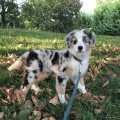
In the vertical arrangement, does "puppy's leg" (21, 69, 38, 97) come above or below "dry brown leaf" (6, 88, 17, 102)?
above

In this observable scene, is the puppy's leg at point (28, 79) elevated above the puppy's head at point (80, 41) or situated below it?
below

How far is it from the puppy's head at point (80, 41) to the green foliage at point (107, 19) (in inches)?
813

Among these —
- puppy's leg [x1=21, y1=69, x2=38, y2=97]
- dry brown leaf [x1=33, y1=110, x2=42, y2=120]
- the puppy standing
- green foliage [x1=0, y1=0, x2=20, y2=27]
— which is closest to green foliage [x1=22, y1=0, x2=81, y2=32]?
green foliage [x1=0, y1=0, x2=20, y2=27]

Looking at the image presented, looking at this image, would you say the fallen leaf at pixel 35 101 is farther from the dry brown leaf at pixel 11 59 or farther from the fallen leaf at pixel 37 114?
the dry brown leaf at pixel 11 59

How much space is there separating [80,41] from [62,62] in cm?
48

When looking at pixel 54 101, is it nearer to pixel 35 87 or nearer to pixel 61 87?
pixel 61 87

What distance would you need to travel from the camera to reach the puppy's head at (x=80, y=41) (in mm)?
5824

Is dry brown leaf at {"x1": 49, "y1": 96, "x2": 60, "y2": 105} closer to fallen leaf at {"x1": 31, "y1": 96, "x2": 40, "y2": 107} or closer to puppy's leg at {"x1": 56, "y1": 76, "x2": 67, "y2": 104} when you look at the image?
puppy's leg at {"x1": 56, "y1": 76, "x2": 67, "y2": 104}

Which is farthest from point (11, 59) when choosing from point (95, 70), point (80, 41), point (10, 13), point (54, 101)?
point (10, 13)

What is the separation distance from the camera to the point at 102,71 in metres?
8.18

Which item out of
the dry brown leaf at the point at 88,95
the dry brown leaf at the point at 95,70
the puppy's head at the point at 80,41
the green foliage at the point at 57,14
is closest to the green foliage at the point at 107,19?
the green foliage at the point at 57,14

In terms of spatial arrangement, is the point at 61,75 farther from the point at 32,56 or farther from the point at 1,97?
the point at 1,97

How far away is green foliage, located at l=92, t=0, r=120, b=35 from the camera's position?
1051 inches

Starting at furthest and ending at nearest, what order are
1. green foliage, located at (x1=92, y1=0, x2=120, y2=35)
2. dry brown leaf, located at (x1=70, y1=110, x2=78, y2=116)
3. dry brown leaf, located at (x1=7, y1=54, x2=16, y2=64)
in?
green foliage, located at (x1=92, y1=0, x2=120, y2=35) → dry brown leaf, located at (x1=7, y1=54, x2=16, y2=64) → dry brown leaf, located at (x1=70, y1=110, x2=78, y2=116)
